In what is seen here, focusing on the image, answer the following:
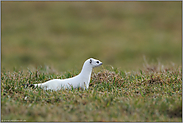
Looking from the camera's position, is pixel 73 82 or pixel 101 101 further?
pixel 73 82

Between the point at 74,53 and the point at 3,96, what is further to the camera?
A: the point at 74,53

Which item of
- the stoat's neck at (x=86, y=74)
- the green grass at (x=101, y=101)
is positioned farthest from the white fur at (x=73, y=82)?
the green grass at (x=101, y=101)

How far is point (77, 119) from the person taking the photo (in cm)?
424

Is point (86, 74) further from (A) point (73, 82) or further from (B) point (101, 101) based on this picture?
(B) point (101, 101)

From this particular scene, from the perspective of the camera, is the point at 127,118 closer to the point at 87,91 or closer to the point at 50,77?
the point at 87,91

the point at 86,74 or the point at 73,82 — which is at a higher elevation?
the point at 86,74

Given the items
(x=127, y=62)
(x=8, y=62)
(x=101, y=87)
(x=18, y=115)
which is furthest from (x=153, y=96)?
(x=8, y=62)

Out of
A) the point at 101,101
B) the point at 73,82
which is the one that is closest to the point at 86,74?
the point at 73,82

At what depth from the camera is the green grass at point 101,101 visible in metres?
4.33

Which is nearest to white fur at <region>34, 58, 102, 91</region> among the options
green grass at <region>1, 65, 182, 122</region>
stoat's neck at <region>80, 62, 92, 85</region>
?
stoat's neck at <region>80, 62, 92, 85</region>

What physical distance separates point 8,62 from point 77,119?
12.1 m

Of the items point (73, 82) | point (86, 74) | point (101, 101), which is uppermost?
point (86, 74)

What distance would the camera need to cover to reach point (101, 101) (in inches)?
186

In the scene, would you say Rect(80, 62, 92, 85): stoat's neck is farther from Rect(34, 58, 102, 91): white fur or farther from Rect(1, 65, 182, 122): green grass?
Rect(1, 65, 182, 122): green grass
